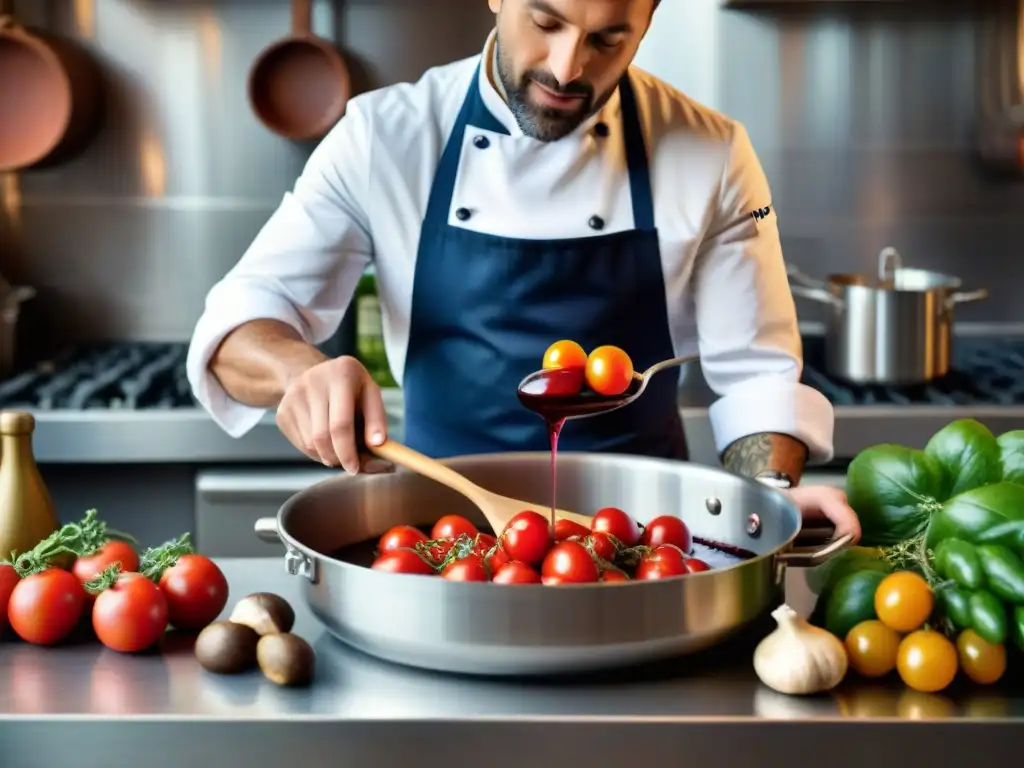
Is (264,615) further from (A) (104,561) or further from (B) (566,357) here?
(B) (566,357)

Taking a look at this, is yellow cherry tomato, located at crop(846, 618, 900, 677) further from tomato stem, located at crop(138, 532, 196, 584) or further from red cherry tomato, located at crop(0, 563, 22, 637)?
red cherry tomato, located at crop(0, 563, 22, 637)

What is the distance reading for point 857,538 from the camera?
1.31 meters

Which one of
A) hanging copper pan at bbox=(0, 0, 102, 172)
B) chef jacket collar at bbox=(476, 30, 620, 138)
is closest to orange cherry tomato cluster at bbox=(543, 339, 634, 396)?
chef jacket collar at bbox=(476, 30, 620, 138)

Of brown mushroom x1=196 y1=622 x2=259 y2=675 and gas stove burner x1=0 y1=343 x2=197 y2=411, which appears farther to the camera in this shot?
gas stove burner x1=0 y1=343 x2=197 y2=411

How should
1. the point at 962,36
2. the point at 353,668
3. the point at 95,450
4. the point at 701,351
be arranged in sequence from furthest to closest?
the point at 962,36 < the point at 95,450 < the point at 701,351 < the point at 353,668

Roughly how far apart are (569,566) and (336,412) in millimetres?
301

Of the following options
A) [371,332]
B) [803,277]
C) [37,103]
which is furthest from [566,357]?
[37,103]

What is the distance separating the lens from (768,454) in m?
1.77

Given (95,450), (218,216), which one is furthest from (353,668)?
(218,216)

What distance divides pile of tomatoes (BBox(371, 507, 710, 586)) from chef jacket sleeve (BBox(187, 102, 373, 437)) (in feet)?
1.77

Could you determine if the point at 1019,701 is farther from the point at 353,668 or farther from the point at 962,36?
the point at 962,36

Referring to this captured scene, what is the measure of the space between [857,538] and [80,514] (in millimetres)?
1753

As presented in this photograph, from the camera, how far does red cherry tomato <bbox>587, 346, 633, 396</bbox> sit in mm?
1417

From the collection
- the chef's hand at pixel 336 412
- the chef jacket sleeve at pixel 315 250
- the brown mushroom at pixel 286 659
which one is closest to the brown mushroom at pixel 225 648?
the brown mushroom at pixel 286 659
